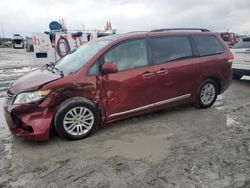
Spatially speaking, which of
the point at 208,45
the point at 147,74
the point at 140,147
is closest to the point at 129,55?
the point at 147,74

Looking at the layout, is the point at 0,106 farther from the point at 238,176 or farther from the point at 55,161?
the point at 238,176

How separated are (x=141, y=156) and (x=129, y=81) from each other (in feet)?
4.58

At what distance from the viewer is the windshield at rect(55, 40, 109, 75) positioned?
4375 millimetres

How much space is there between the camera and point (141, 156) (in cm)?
362

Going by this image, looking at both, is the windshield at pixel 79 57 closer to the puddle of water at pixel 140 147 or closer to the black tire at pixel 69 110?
the black tire at pixel 69 110

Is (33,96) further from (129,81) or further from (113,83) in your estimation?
(129,81)

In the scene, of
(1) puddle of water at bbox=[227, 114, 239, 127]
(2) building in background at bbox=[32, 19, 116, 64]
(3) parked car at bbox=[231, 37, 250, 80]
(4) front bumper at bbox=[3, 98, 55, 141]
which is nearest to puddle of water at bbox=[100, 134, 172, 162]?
(4) front bumper at bbox=[3, 98, 55, 141]

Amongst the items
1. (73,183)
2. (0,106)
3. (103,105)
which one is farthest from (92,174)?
(0,106)

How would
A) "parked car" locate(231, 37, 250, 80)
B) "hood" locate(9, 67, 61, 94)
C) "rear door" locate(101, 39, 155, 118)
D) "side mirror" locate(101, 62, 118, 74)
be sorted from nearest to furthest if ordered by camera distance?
"hood" locate(9, 67, 61, 94), "side mirror" locate(101, 62, 118, 74), "rear door" locate(101, 39, 155, 118), "parked car" locate(231, 37, 250, 80)

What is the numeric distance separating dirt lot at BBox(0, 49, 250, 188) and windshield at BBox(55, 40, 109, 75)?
118 cm

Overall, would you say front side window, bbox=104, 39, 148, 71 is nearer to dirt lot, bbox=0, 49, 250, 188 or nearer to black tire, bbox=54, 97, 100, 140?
black tire, bbox=54, 97, 100, 140

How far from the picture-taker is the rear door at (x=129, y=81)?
437 centimetres

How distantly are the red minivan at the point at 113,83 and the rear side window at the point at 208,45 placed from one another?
2cm

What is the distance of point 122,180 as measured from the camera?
9.98 feet
